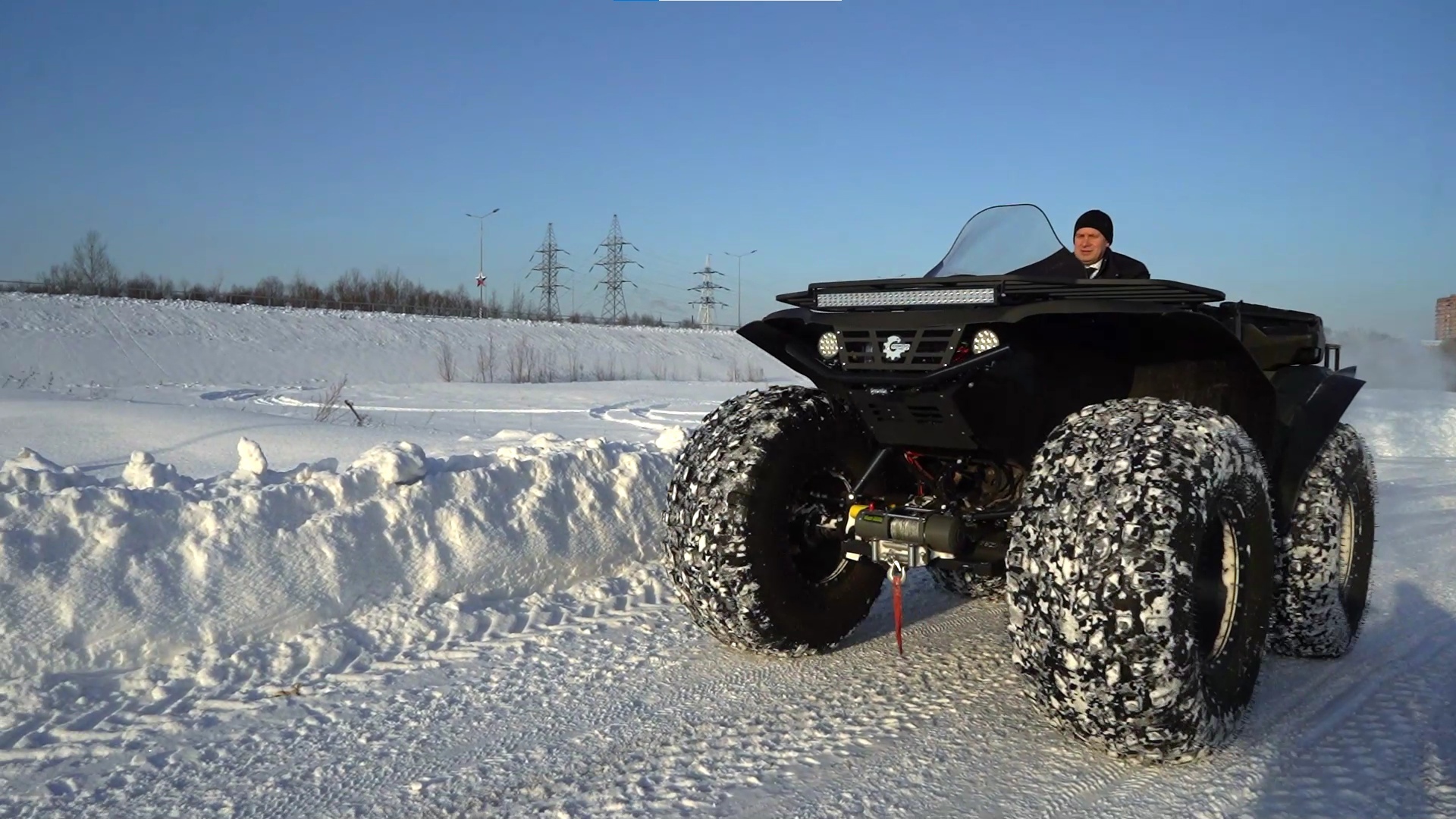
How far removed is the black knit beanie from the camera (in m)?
5.16

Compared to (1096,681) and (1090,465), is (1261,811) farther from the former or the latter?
(1090,465)

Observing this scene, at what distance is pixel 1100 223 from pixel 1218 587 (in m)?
2.24

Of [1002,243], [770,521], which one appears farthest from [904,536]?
[1002,243]

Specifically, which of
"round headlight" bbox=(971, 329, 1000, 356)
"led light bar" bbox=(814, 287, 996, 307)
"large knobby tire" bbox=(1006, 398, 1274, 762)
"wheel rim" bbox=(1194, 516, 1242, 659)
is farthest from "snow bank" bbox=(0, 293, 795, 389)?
"large knobby tire" bbox=(1006, 398, 1274, 762)

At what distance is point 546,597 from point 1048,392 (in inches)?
98.7

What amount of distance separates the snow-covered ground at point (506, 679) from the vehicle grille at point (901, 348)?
1.21 meters

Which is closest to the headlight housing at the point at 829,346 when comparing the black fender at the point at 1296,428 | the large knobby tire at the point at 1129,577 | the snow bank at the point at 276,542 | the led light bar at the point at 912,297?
the led light bar at the point at 912,297

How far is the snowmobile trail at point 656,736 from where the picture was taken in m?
2.91

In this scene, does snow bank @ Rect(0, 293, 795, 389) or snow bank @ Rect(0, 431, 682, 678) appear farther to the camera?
snow bank @ Rect(0, 293, 795, 389)

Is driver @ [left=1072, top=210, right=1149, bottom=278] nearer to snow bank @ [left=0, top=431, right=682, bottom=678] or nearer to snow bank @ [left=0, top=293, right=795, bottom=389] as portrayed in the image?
snow bank @ [left=0, top=431, right=682, bottom=678]

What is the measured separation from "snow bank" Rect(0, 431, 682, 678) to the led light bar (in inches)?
85.3

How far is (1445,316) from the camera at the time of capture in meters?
32.8

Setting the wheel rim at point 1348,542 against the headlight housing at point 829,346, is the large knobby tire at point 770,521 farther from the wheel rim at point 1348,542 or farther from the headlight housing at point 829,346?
the wheel rim at point 1348,542

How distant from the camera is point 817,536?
4258 mm
